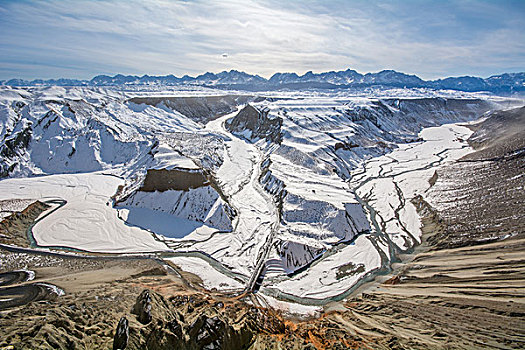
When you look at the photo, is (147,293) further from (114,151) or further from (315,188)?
(114,151)

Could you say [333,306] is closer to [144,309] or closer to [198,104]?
[144,309]

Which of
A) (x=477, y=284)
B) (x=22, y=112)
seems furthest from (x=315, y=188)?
(x=22, y=112)

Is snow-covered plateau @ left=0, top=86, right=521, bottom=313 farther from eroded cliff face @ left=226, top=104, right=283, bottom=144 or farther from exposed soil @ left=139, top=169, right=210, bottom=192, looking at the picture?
eroded cliff face @ left=226, top=104, right=283, bottom=144

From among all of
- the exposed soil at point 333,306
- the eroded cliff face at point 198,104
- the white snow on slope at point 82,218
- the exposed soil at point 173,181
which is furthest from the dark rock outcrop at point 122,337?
the eroded cliff face at point 198,104

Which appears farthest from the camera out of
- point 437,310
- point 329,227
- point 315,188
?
point 315,188

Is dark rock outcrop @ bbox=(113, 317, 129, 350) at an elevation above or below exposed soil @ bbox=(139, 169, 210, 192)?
below

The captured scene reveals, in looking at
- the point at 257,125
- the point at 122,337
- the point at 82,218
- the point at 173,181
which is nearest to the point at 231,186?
the point at 173,181

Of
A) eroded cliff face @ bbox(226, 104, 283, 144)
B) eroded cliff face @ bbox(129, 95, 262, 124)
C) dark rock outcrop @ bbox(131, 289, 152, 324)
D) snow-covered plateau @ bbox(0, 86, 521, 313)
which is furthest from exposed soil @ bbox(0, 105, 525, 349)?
eroded cliff face @ bbox(129, 95, 262, 124)

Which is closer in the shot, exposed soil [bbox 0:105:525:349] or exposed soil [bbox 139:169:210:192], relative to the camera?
exposed soil [bbox 0:105:525:349]
